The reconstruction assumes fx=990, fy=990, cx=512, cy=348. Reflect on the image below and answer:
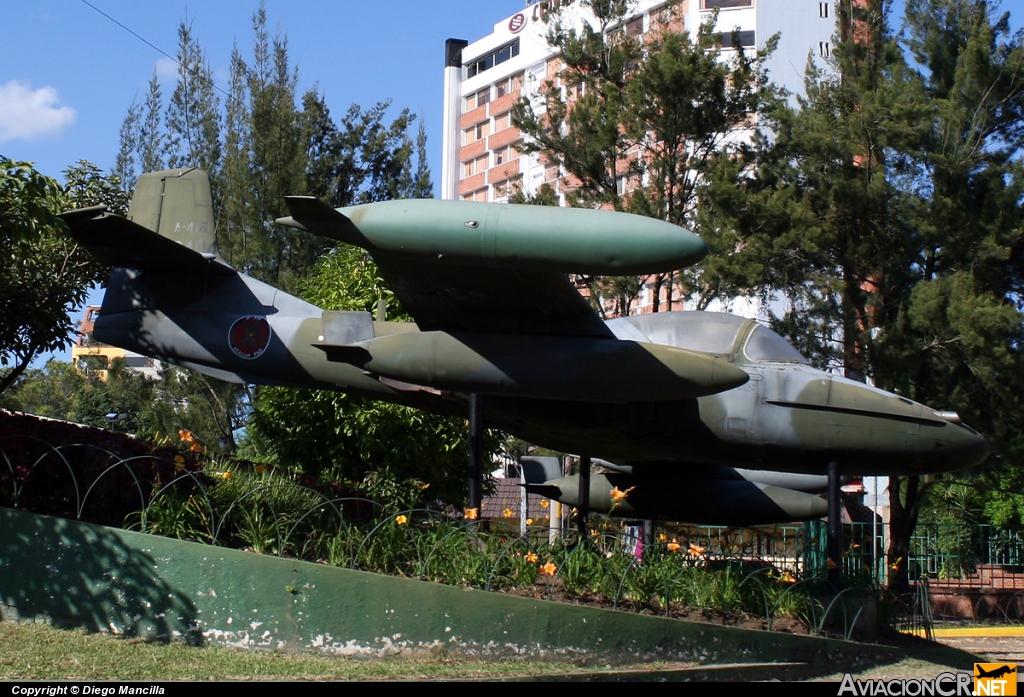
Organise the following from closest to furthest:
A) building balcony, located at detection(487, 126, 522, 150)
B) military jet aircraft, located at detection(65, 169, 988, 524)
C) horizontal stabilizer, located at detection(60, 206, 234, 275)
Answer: military jet aircraft, located at detection(65, 169, 988, 524)
horizontal stabilizer, located at detection(60, 206, 234, 275)
building balcony, located at detection(487, 126, 522, 150)

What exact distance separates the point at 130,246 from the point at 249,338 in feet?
5.24

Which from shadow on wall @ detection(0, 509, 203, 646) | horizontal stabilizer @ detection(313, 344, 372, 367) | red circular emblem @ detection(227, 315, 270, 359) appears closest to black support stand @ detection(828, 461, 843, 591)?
horizontal stabilizer @ detection(313, 344, 372, 367)

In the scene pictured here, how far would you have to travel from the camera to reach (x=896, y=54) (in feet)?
60.1

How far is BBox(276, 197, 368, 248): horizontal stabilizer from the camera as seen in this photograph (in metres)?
7.98

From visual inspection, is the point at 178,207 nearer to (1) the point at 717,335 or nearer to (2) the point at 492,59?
(1) the point at 717,335

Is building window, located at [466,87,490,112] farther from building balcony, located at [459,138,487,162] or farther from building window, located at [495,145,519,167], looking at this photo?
building window, located at [495,145,519,167]

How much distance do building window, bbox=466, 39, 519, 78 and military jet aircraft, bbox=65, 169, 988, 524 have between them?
180 ft

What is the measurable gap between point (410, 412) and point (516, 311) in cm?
557

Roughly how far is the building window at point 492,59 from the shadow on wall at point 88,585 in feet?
194

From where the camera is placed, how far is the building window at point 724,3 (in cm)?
4291

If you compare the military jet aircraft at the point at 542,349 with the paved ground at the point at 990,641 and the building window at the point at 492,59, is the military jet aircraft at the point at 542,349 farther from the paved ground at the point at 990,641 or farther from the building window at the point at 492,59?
the building window at the point at 492,59

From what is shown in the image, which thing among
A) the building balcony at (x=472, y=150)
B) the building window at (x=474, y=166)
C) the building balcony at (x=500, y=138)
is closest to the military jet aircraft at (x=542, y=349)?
the building balcony at (x=500, y=138)

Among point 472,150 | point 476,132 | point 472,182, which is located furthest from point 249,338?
point 476,132

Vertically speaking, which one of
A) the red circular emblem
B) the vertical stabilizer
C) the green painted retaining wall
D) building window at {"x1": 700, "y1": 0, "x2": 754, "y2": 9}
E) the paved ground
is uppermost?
building window at {"x1": 700, "y1": 0, "x2": 754, "y2": 9}
